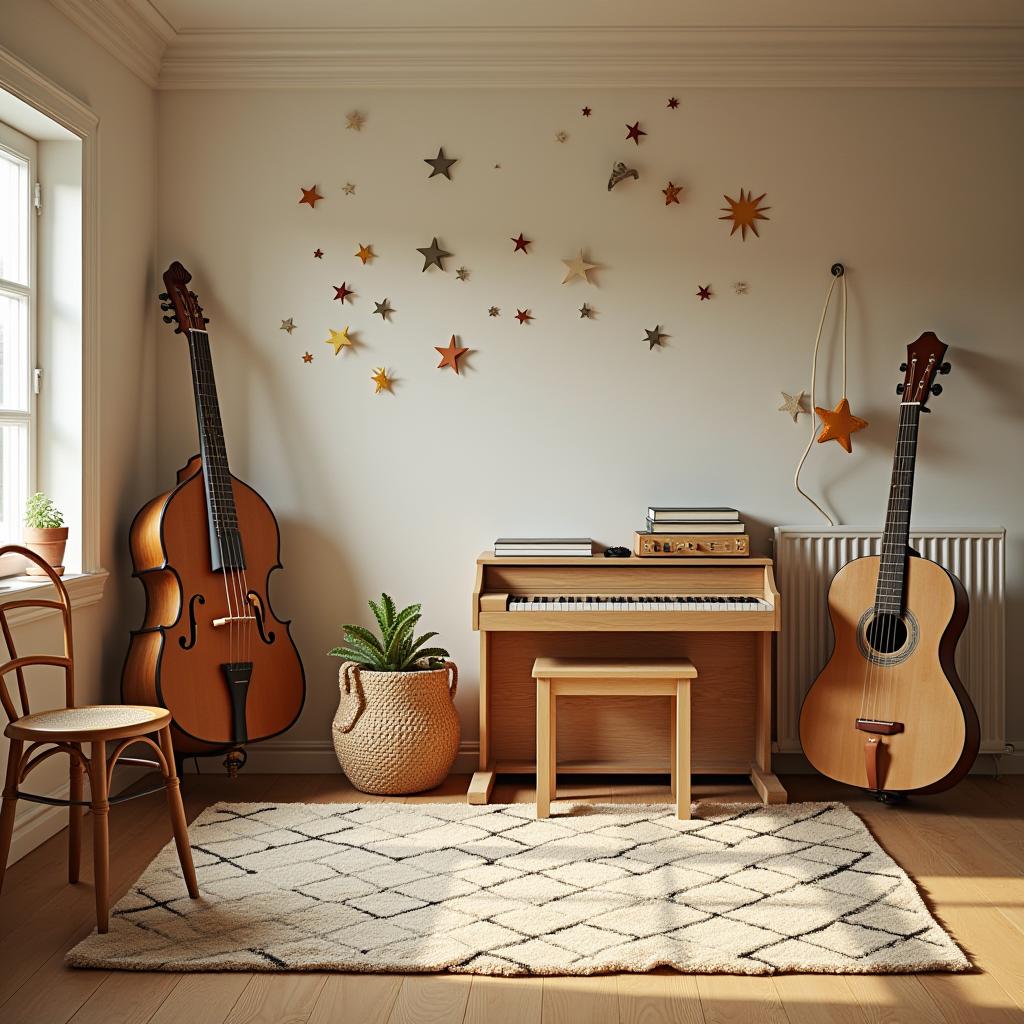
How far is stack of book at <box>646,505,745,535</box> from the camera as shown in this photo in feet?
11.8

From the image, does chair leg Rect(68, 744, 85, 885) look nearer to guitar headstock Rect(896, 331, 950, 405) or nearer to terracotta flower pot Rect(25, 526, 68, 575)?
terracotta flower pot Rect(25, 526, 68, 575)

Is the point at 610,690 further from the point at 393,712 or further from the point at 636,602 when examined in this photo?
the point at 393,712

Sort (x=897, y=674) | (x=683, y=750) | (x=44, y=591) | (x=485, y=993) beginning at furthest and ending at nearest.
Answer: (x=897, y=674) < (x=683, y=750) < (x=44, y=591) < (x=485, y=993)

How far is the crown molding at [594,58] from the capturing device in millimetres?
3686

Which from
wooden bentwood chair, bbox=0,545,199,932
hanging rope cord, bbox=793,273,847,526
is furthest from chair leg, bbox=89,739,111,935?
hanging rope cord, bbox=793,273,847,526

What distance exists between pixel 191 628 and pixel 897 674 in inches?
88.3

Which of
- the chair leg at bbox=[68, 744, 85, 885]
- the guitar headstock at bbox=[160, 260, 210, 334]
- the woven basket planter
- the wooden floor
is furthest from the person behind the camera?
the guitar headstock at bbox=[160, 260, 210, 334]

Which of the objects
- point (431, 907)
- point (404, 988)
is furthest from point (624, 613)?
point (404, 988)

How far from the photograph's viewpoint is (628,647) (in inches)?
149

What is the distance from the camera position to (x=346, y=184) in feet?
12.6

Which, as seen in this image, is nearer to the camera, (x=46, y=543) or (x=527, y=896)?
(x=527, y=896)

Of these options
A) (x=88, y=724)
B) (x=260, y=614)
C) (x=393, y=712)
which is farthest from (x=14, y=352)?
(x=393, y=712)

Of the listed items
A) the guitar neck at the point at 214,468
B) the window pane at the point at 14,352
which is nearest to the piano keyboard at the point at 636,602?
the guitar neck at the point at 214,468

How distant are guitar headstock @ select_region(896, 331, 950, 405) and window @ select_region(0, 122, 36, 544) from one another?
112 inches
